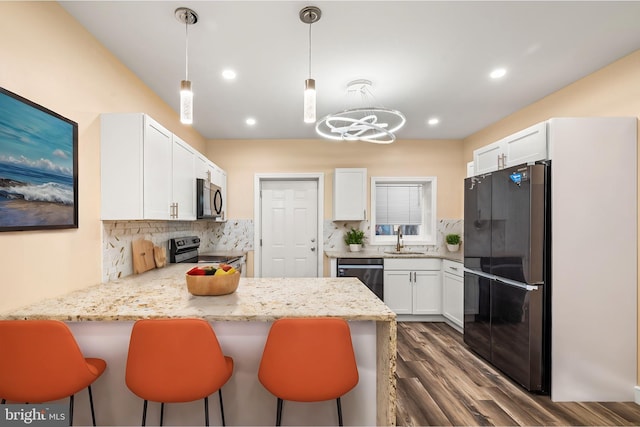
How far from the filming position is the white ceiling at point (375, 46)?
1.85 metres

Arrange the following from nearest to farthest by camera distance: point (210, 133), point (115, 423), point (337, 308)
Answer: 1. point (337, 308)
2. point (115, 423)
3. point (210, 133)

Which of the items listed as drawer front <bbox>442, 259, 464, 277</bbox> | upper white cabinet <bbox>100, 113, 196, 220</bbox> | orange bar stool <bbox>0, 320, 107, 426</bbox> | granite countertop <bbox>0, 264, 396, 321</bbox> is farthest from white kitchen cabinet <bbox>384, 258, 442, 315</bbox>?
orange bar stool <bbox>0, 320, 107, 426</bbox>

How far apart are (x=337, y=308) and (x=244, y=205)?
347 cm

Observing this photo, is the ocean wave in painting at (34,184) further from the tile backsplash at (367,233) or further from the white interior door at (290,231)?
the tile backsplash at (367,233)

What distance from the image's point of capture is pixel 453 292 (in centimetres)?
386

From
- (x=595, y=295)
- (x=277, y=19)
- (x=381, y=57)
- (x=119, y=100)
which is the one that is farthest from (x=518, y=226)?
(x=119, y=100)

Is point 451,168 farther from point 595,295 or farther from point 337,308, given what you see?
point 337,308

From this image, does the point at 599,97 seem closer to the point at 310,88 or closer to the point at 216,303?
the point at 310,88

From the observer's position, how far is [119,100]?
243cm

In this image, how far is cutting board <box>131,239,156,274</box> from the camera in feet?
8.66

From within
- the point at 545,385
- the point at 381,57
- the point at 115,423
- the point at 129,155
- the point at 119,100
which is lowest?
the point at 545,385

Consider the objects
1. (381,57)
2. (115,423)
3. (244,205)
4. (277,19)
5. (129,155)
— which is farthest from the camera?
(244,205)

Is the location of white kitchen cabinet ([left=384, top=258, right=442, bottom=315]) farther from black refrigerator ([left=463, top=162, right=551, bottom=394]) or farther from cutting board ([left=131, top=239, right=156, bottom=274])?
cutting board ([left=131, top=239, right=156, bottom=274])

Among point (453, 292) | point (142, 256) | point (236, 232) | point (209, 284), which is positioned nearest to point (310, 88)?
point (209, 284)
